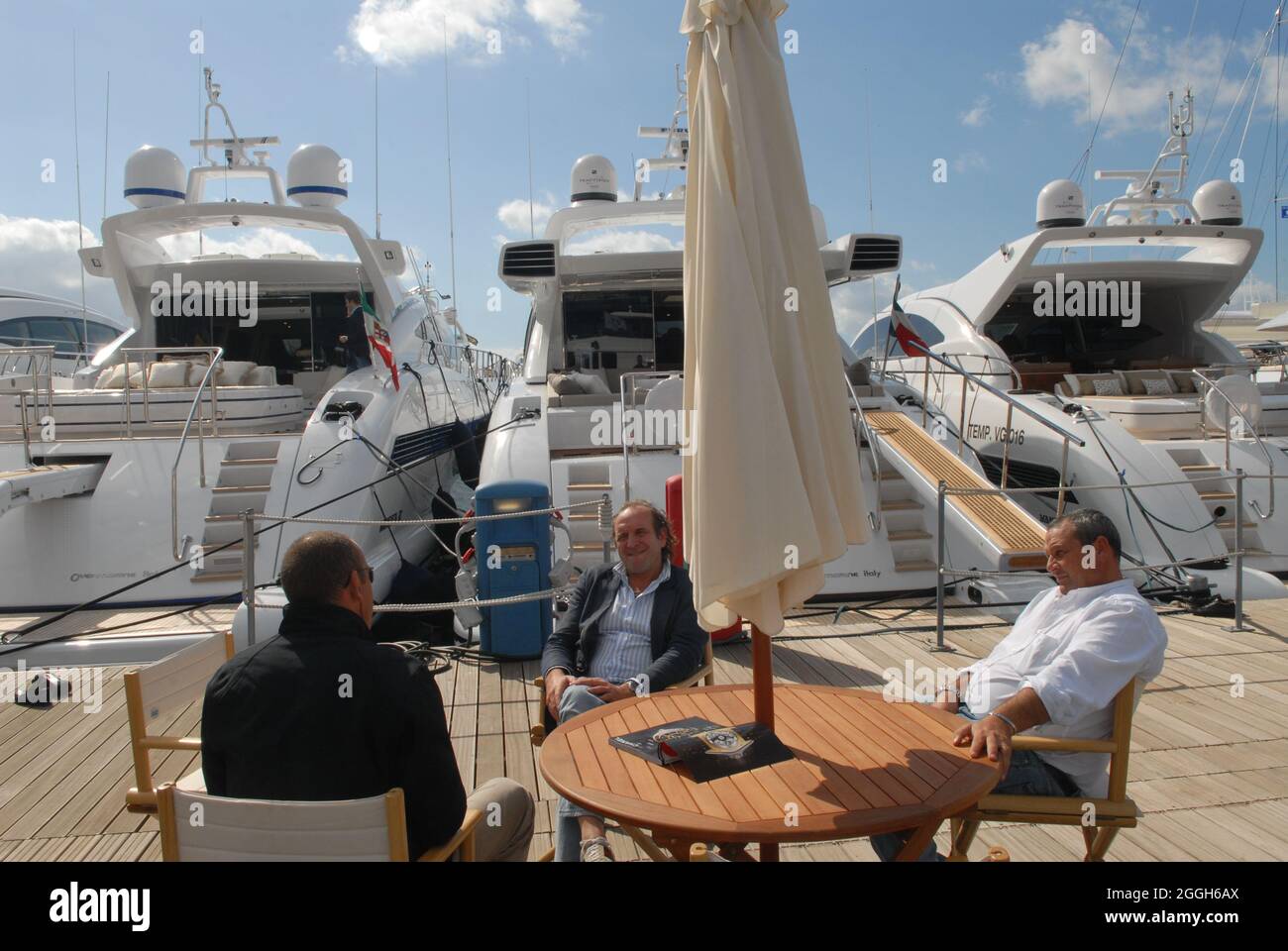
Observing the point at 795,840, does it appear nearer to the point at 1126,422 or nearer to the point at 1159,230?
the point at 1126,422

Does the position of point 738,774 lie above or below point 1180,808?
above

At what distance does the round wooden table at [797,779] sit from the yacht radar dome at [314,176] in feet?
36.6

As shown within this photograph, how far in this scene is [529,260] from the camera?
1018 cm

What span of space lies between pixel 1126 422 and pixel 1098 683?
322 inches

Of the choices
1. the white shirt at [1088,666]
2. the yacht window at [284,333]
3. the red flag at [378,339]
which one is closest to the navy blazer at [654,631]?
the white shirt at [1088,666]

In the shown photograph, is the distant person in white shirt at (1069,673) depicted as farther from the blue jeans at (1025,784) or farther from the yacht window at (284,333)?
the yacht window at (284,333)

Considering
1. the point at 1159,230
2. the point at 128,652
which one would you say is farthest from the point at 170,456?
the point at 1159,230

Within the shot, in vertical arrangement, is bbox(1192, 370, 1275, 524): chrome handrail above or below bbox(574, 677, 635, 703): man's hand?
above

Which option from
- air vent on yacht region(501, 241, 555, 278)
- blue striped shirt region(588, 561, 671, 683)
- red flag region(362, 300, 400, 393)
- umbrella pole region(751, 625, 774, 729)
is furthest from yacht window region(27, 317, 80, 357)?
umbrella pole region(751, 625, 774, 729)

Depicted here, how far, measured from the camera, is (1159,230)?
1216 centimetres

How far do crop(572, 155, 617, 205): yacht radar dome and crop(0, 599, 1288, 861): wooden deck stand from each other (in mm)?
8429

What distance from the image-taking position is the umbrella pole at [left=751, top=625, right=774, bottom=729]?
2.70 meters

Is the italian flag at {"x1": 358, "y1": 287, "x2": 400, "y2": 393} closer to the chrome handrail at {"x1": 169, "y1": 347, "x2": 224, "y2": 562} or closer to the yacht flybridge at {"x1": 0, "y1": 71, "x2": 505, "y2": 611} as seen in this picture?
the yacht flybridge at {"x1": 0, "y1": 71, "x2": 505, "y2": 611}

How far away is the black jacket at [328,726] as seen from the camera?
218cm
